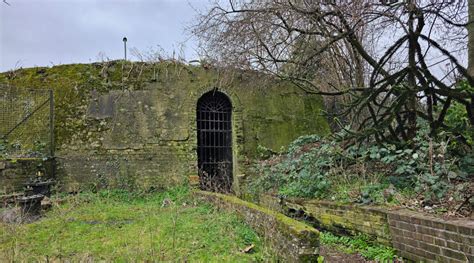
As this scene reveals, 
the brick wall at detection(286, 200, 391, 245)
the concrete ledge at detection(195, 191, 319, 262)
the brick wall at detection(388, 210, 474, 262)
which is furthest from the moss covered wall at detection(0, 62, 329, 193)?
the brick wall at detection(388, 210, 474, 262)

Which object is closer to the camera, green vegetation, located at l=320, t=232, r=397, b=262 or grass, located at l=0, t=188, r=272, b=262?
grass, located at l=0, t=188, r=272, b=262

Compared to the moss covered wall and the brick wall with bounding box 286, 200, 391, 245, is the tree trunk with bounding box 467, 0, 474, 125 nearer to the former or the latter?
the brick wall with bounding box 286, 200, 391, 245

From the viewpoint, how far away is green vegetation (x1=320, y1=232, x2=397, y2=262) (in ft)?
15.4

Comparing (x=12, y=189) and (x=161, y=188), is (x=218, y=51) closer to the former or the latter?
(x=161, y=188)

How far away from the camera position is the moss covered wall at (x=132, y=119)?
10.0 metres

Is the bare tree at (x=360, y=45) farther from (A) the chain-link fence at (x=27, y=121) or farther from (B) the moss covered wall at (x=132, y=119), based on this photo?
(A) the chain-link fence at (x=27, y=121)

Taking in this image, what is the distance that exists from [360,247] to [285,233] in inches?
63.2

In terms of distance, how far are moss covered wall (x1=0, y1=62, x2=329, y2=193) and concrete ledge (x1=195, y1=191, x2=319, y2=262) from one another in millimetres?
4855

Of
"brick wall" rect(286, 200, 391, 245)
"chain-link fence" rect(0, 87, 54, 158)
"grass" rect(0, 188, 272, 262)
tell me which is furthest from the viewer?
"chain-link fence" rect(0, 87, 54, 158)

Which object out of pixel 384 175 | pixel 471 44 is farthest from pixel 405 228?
pixel 471 44

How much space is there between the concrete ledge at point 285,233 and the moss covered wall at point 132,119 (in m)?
4.86

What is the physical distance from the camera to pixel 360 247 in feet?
17.2

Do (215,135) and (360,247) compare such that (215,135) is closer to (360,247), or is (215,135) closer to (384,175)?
(384,175)

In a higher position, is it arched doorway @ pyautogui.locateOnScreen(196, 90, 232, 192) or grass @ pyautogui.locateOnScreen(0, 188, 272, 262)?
arched doorway @ pyautogui.locateOnScreen(196, 90, 232, 192)
